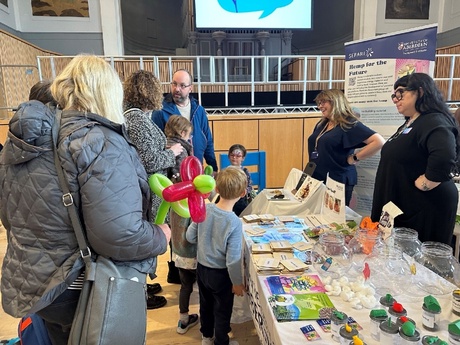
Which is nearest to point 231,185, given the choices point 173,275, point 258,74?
point 173,275

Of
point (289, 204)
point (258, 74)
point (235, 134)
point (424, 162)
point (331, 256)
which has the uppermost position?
point (258, 74)

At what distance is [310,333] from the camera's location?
0.97m

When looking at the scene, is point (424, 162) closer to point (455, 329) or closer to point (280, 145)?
point (455, 329)

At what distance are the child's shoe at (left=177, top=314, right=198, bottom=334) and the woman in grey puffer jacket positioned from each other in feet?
3.58

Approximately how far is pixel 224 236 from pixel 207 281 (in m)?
0.28

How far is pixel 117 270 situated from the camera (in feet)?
3.44

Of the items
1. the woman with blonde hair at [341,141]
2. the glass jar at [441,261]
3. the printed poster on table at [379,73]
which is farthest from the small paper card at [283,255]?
the printed poster on table at [379,73]

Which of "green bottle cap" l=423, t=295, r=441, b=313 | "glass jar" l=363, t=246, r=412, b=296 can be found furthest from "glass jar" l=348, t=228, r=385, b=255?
"green bottle cap" l=423, t=295, r=441, b=313

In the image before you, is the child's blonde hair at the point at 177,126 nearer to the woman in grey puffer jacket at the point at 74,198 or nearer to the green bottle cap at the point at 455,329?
the woman in grey puffer jacket at the point at 74,198

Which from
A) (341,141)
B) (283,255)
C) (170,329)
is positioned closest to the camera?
(283,255)

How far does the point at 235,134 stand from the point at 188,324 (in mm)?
3607

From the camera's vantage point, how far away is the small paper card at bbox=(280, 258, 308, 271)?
136 cm

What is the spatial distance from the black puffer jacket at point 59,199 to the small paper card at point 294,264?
619 mm

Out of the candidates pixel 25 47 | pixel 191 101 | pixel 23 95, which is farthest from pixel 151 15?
pixel 191 101
